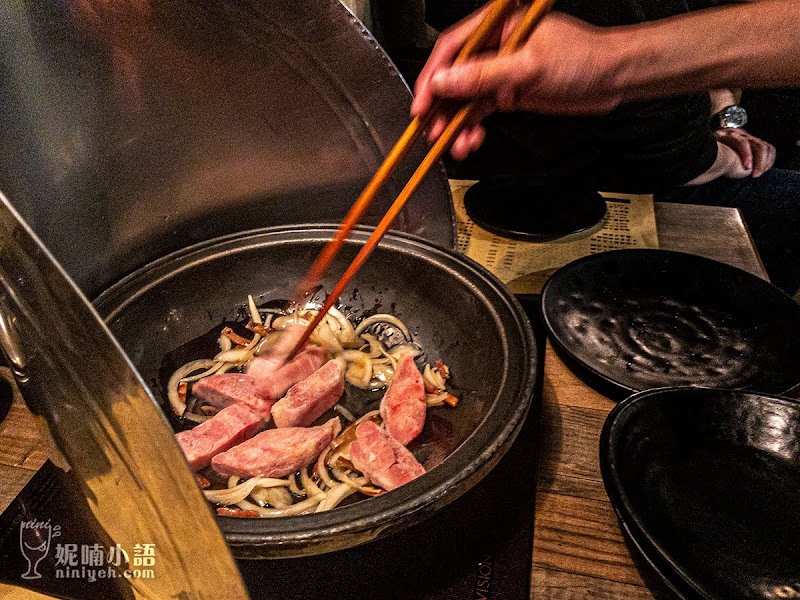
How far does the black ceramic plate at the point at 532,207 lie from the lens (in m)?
2.44

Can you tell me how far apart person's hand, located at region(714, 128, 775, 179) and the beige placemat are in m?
1.38

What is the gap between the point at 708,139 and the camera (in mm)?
3246

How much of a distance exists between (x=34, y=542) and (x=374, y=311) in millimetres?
1269

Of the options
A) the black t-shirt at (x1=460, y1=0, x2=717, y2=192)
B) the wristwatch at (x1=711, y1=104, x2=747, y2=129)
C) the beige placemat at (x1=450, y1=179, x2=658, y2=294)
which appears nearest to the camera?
the beige placemat at (x1=450, y1=179, x2=658, y2=294)

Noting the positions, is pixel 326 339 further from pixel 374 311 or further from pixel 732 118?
pixel 732 118

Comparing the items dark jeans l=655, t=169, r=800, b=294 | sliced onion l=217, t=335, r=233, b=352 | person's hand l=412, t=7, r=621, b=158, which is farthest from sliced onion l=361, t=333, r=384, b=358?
dark jeans l=655, t=169, r=800, b=294

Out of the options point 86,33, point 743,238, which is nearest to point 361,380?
point 86,33

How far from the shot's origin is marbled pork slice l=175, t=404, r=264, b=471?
1.41 m

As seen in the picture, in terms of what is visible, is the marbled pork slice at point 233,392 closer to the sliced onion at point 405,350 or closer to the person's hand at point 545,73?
the sliced onion at point 405,350

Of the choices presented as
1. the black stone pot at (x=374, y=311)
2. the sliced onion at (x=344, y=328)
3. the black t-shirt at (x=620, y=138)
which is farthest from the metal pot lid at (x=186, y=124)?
the black t-shirt at (x=620, y=138)

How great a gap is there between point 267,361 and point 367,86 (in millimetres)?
1258

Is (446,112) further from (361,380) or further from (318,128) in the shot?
(361,380)

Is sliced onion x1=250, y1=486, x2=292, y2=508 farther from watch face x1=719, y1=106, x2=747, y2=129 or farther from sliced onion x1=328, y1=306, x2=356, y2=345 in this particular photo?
watch face x1=719, y1=106, x2=747, y2=129

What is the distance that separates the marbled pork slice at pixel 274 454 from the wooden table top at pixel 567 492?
1.96ft
